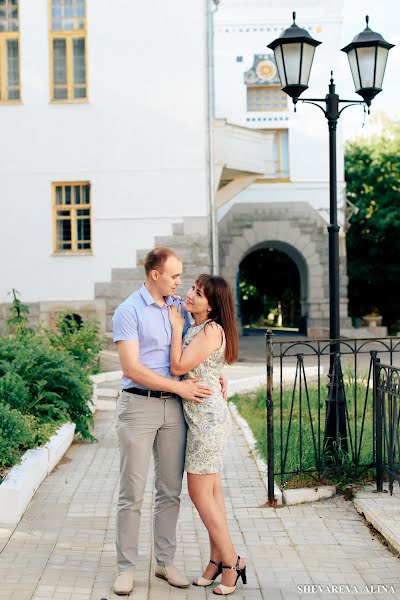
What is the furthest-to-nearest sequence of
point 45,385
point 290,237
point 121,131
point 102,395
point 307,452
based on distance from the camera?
point 290,237 < point 121,131 < point 102,395 < point 45,385 < point 307,452

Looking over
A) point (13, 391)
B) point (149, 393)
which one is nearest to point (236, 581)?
point (149, 393)

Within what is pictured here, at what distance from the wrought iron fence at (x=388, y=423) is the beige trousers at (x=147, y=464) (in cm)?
215

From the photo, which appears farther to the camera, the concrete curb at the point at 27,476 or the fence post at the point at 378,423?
the fence post at the point at 378,423

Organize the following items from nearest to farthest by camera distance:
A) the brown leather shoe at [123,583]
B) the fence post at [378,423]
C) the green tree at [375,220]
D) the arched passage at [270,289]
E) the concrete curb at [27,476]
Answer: the brown leather shoe at [123,583] < the concrete curb at [27,476] < the fence post at [378,423] < the green tree at [375,220] < the arched passage at [270,289]

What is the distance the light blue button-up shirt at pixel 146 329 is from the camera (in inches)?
187

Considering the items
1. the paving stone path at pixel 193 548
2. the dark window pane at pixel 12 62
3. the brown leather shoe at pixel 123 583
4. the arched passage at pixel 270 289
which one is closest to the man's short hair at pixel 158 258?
the brown leather shoe at pixel 123 583

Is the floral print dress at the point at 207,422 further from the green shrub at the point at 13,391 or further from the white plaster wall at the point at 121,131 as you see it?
the white plaster wall at the point at 121,131

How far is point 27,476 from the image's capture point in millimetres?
6637

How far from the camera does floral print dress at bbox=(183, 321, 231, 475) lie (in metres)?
4.80

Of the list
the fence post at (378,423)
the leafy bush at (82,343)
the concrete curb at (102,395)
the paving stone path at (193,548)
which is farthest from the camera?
the leafy bush at (82,343)

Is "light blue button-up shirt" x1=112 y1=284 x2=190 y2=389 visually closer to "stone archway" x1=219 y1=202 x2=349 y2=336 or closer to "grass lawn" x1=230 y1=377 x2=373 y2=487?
"grass lawn" x1=230 y1=377 x2=373 y2=487

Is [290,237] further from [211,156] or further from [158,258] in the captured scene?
[158,258]

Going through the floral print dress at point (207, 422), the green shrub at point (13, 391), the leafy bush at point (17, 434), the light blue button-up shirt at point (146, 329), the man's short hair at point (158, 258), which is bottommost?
the leafy bush at point (17, 434)

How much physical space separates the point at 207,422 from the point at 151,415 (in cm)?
32
